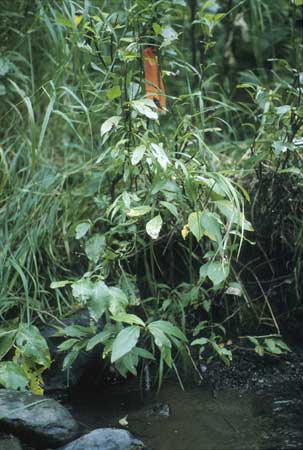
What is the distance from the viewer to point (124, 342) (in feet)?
5.29

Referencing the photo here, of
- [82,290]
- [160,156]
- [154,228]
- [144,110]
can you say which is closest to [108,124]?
[144,110]

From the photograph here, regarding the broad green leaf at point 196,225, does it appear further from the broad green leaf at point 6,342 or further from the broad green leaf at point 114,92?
the broad green leaf at point 6,342

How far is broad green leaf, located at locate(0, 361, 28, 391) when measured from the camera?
1827 mm

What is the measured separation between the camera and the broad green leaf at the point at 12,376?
183 cm

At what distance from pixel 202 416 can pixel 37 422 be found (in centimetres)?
48

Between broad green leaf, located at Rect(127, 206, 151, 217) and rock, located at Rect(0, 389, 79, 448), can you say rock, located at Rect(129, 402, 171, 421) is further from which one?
broad green leaf, located at Rect(127, 206, 151, 217)

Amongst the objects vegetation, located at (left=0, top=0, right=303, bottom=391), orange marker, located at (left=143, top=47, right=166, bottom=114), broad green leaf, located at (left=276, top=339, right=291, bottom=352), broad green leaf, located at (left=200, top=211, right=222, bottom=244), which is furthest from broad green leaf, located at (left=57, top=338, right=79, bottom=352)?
orange marker, located at (left=143, top=47, right=166, bottom=114)

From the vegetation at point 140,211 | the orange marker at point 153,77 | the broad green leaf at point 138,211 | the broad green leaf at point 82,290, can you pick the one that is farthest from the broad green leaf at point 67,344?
the orange marker at point 153,77

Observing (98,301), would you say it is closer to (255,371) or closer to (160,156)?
(160,156)

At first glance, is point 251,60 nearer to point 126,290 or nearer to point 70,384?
point 126,290

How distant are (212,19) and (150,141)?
55cm

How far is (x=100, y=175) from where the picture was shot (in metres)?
2.30

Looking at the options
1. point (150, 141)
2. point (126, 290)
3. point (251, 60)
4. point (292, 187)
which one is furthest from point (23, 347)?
point (251, 60)

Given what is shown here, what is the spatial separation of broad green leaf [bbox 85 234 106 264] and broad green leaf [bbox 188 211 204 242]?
0.35 meters
